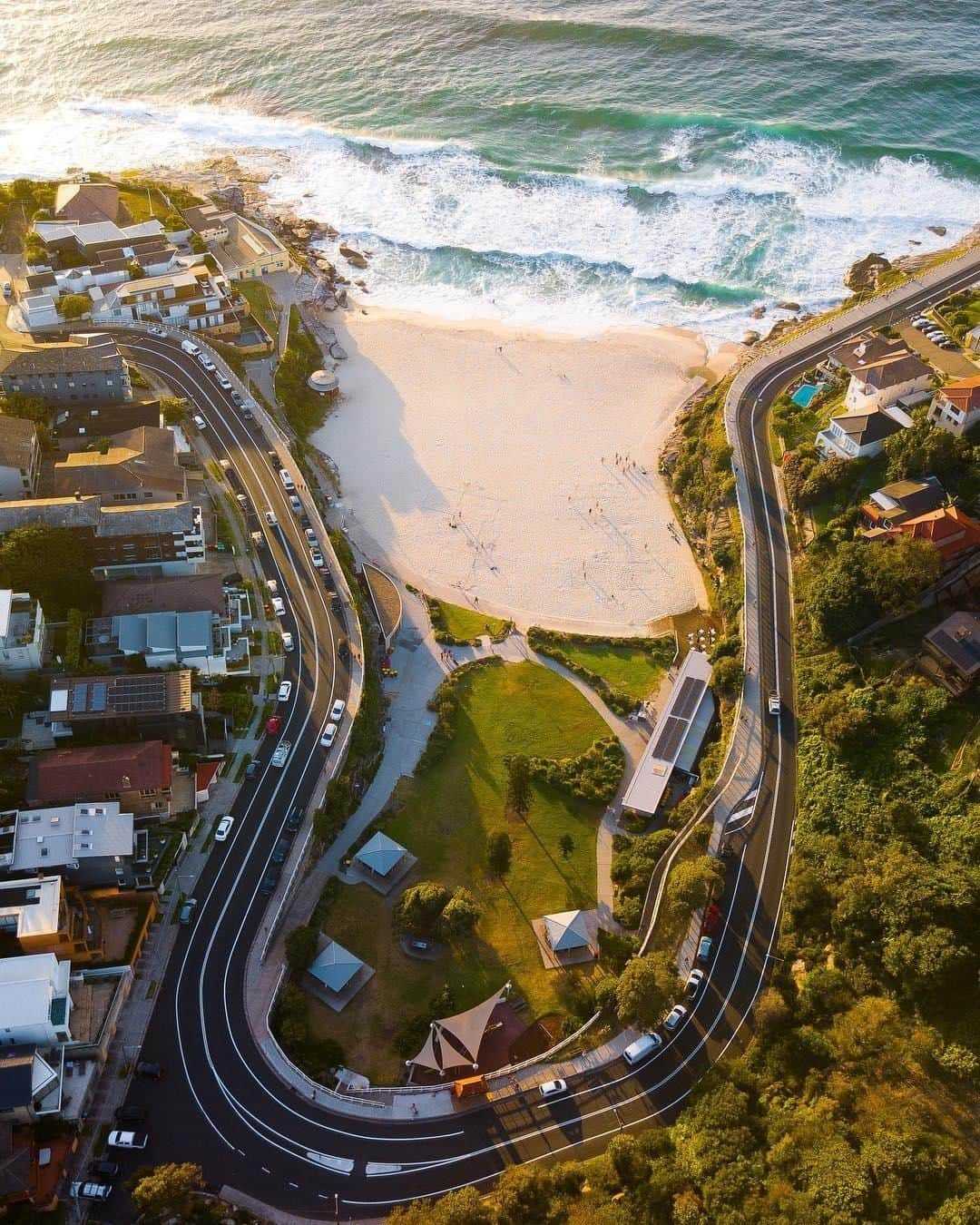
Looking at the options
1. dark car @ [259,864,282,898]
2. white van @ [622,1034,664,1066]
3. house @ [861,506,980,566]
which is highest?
house @ [861,506,980,566]

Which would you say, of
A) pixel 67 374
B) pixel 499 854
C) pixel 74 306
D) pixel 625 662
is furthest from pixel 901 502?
pixel 74 306

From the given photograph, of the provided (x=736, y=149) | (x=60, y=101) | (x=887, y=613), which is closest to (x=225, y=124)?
(x=60, y=101)

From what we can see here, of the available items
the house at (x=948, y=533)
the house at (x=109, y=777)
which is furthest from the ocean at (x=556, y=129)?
the house at (x=109, y=777)

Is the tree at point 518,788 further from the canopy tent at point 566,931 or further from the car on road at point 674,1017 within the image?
the car on road at point 674,1017

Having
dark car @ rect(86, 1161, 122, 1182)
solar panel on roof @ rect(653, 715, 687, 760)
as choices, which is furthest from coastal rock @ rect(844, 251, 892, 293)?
dark car @ rect(86, 1161, 122, 1182)

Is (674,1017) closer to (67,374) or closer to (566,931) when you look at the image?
(566,931)

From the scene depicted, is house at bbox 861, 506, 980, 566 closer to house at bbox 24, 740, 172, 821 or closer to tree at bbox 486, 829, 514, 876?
tree at bbox 486, 829, 514, 876
